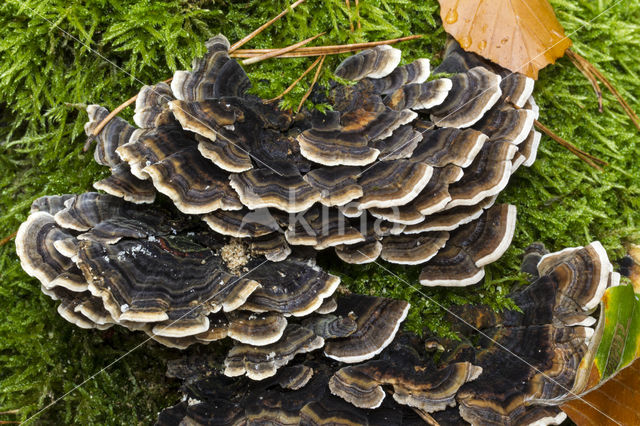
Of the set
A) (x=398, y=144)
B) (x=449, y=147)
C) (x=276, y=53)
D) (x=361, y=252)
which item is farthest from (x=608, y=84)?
(x=276, y=53)

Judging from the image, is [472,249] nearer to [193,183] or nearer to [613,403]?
[613,403]

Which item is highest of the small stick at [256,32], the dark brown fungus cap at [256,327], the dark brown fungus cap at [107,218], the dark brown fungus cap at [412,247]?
the small stick at [256,32]

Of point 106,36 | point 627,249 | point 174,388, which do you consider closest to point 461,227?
point 627,249

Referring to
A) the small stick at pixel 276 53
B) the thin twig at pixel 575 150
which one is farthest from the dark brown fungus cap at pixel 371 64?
the thin twig at pixel 575 150

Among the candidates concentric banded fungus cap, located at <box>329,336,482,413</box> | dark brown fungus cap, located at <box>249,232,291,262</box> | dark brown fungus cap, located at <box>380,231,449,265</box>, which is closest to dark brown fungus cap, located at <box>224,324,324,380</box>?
concentric banded fungus cap, located at <box>329,336,482,413</box>

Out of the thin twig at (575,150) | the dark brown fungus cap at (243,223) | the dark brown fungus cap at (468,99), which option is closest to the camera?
the dark brown fungus cap at (243,223)

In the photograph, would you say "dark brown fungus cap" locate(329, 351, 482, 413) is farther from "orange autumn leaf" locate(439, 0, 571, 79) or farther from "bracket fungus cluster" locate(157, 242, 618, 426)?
"orange autumn leaf" locate(439, 0, 571, 79)

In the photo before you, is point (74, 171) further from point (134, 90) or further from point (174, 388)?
point (174, 388)

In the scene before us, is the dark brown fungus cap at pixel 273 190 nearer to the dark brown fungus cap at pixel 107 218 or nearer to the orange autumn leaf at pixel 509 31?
the dark brown fungus cap at pixel 107 218
